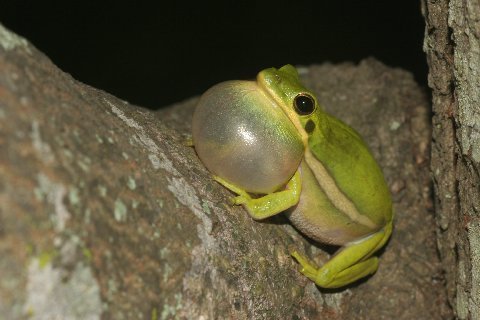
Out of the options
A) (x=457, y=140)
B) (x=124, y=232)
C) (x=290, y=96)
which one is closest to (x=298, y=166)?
(x=290, y=96)

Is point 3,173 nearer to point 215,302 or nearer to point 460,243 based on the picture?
point 215,302

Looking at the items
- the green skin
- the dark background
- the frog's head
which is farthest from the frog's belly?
the dark background

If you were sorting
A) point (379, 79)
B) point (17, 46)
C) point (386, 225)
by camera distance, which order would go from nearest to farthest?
point (17, 46), point (386, 225), point (379, 79)

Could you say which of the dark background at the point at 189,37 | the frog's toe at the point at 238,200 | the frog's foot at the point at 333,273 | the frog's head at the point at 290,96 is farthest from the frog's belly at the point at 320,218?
the dark background at the point at 189,37

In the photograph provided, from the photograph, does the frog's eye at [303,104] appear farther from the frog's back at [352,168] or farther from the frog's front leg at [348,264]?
the frog's front leg at [348,264]

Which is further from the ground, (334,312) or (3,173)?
(3,173)

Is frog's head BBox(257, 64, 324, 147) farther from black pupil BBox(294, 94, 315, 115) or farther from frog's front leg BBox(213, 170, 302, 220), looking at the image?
frog's front leg BBox(213, 170, 302, 220)

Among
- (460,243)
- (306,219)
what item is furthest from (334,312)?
(460,243)
